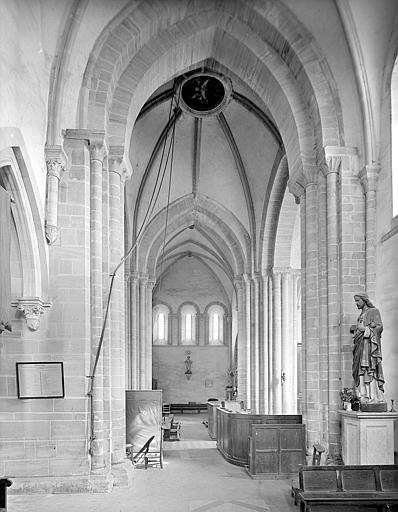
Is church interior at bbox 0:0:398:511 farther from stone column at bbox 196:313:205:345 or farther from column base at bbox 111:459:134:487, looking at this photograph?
stone column at bbox 196:313:205:345

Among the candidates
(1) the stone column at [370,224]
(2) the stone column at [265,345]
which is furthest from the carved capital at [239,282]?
(1) the stone column at [370,224]

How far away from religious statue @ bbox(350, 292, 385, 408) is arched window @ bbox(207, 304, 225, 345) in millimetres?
28027

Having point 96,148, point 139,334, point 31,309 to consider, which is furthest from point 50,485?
point 139,334

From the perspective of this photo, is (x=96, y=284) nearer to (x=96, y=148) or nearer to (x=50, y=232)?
(x=50, y=232)

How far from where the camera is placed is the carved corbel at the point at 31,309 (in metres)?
10.6

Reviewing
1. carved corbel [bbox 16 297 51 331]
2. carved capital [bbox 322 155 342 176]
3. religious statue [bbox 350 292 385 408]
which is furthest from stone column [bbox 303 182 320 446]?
carved corbel [bbox 16 297 51 331]

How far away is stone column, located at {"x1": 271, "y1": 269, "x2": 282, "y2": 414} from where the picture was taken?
22.5 meters

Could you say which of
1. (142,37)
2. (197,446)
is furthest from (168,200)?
(142,37)

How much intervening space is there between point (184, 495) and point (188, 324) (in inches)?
1109

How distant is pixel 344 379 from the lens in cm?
1245

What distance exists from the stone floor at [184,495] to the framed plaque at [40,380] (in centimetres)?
166

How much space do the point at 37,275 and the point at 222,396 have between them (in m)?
29.2

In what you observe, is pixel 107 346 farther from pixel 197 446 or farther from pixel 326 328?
pixel 197 446

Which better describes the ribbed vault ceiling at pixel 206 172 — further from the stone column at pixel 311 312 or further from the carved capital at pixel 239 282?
the stone column at pixel 311 312
